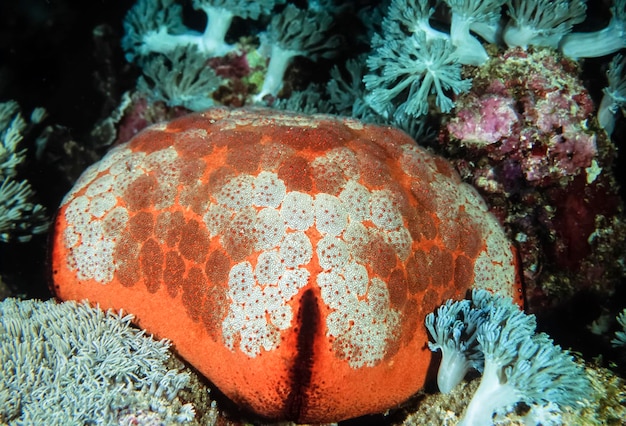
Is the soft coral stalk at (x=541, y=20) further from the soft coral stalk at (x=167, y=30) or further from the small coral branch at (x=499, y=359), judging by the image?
the soft coral stalk at (x=167, y=30)

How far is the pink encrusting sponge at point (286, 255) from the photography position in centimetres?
272

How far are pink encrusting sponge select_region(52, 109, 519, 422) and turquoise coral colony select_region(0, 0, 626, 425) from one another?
248mm

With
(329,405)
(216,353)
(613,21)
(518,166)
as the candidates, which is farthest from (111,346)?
(613,21)

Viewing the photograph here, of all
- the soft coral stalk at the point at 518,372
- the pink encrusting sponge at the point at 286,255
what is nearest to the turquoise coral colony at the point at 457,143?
the soft coral stalk at the point at 518,372

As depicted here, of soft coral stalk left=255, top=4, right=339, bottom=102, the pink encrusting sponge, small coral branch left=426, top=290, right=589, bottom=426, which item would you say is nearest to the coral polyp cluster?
the pink encrusting sponge

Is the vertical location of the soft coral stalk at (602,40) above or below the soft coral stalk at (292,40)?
above

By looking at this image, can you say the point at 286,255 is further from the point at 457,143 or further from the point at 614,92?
the point at 614,92

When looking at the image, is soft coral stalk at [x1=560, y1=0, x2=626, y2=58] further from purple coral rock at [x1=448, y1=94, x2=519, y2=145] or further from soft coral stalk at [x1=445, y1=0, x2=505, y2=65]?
purple coral rock at [x1=448, y1=94, x2=519, y2=145]

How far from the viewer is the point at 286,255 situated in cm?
276

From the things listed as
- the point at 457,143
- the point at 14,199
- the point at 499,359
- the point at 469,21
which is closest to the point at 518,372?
the point at 499,359

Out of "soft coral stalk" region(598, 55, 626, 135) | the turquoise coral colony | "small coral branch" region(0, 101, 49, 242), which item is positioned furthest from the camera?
"small coral branch" region(0, 101, 49, 242)

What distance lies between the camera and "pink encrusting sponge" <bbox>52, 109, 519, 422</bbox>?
272 cm

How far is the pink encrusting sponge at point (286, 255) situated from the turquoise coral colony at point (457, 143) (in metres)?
0.25

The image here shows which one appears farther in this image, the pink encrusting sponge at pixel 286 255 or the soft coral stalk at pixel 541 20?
the soft coral stalk at pixel 541 20
